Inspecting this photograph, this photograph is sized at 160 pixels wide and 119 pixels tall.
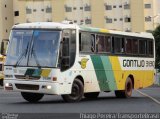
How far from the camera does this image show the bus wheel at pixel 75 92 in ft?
75.8

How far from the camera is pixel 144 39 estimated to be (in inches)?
1175

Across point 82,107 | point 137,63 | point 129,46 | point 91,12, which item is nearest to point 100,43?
point 129,46

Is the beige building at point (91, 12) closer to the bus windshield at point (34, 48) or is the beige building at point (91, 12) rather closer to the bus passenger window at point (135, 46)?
the bus passenger window at point (135, 46)

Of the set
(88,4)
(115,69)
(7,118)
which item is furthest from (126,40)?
(88,4)

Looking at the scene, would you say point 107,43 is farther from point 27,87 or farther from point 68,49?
point 27,87

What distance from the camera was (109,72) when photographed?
26.2 meters

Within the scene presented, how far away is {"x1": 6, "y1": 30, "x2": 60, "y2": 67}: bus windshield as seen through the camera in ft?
72.9

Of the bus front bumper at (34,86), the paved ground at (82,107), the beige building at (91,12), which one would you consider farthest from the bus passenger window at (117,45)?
the beige building at (91,12)

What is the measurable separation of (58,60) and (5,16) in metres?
90.6

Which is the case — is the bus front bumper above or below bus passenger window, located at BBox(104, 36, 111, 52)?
below

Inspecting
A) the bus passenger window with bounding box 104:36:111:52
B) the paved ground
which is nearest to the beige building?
the bus passenger window with bounding box 104:36:111:52

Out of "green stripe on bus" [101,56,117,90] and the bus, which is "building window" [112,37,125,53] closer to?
the bus

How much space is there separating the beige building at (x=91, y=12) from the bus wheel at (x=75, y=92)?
83009mm

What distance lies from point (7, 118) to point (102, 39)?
11099mm
